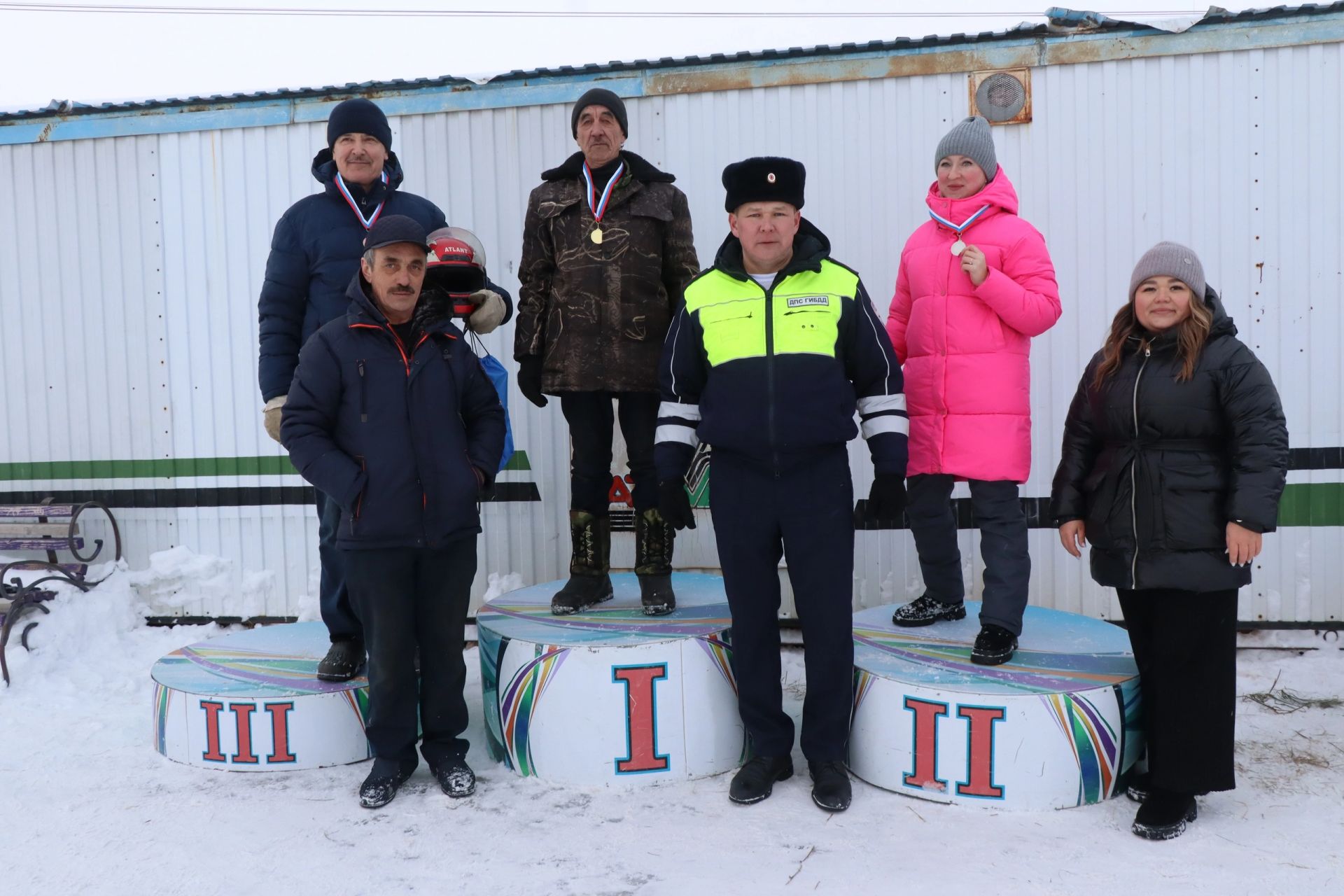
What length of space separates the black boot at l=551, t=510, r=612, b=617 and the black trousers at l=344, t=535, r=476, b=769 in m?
0.50

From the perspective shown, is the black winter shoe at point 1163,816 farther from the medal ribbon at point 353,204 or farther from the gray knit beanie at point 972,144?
the medal ribbon at point 353,204

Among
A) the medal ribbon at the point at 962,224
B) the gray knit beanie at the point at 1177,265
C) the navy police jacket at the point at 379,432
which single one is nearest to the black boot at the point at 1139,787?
the gray knit beanie at the point at 1177,265

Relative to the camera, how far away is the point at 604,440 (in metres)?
3.65

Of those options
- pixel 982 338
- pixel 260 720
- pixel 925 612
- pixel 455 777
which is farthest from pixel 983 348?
pixel 260 720

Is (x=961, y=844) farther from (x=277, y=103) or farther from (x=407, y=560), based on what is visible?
(x=277, y=103)

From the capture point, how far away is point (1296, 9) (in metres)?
4.22

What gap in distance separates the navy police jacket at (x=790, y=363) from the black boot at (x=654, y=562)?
0.58 metres

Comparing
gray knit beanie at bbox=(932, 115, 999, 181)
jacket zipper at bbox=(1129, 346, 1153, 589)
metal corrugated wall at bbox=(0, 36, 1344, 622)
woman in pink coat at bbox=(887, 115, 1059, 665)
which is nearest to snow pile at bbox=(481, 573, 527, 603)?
metal corrugated wall at bbox=(0, 36, 1344, 622)

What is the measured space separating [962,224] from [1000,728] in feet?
5.23

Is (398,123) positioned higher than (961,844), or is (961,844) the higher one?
(398,123)

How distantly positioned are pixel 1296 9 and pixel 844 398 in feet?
9.65

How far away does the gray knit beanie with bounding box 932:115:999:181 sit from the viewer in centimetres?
327

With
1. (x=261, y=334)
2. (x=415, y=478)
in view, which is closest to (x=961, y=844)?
(x=415, y=478)

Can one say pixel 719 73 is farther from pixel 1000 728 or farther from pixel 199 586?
pixel 199 586
